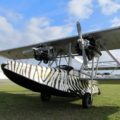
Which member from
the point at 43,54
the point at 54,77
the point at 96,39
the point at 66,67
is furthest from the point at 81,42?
the point at 43,54

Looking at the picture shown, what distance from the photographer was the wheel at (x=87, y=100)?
1430 cm

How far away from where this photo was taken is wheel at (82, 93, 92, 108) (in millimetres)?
14299

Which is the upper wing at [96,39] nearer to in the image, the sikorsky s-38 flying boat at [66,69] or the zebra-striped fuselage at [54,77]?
the sikorsky s-38 flying boat at [66,69]

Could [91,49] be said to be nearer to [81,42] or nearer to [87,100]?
[81,42]

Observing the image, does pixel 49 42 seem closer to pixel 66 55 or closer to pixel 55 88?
pixel 66 55

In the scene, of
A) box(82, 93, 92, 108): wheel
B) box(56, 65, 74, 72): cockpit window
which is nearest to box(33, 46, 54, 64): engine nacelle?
box(56, 65, 74, 72): cockpit window

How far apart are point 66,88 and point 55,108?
114 centimetres

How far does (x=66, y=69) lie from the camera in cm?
1520

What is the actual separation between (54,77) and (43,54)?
2.67 meters

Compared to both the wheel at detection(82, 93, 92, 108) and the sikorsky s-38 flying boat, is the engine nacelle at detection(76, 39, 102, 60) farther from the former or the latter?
the wheel at detection(82, 93, 92, 108)

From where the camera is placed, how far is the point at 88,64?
52.2 ft

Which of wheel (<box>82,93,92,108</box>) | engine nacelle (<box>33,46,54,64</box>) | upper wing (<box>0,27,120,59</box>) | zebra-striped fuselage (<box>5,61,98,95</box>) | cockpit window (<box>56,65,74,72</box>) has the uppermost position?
upper wing (<box>0,27,120,59</box>)

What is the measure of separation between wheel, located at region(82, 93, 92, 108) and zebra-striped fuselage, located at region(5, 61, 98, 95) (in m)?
0.44

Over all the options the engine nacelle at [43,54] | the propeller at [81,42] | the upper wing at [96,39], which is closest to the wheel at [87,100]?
the propeller at [81,42]
